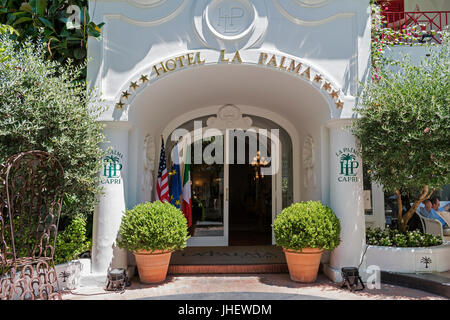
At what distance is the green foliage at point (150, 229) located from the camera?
5.54 m

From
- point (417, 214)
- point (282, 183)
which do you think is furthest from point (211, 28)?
point (417, 214)

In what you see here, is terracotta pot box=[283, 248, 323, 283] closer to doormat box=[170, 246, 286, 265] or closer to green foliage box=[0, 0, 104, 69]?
doormat box=[170, 246, 286, 265]

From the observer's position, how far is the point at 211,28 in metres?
6.08

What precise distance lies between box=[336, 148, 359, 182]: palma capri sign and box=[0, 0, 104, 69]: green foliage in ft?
17.4

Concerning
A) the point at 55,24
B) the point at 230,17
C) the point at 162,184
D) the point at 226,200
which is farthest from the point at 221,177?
the point at 55,24

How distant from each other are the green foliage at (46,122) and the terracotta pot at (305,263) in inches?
140

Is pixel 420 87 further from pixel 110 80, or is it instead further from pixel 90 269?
pixel 90 269

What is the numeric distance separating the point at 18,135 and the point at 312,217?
4.68 m

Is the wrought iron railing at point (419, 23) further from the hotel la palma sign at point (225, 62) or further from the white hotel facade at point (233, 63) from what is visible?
the hotel la palma sign at point (225, 62)

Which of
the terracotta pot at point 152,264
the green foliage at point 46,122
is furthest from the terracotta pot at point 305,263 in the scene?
the green foliage at point 46,122

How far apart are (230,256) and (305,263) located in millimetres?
1961

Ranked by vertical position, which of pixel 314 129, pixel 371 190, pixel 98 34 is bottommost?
pixel 371 190

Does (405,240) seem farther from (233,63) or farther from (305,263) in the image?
(233,63)

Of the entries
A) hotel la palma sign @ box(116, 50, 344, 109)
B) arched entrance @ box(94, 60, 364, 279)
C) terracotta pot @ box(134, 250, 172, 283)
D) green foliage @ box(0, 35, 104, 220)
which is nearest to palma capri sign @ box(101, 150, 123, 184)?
arched entrance @ box(94, 60, 364, 279)
